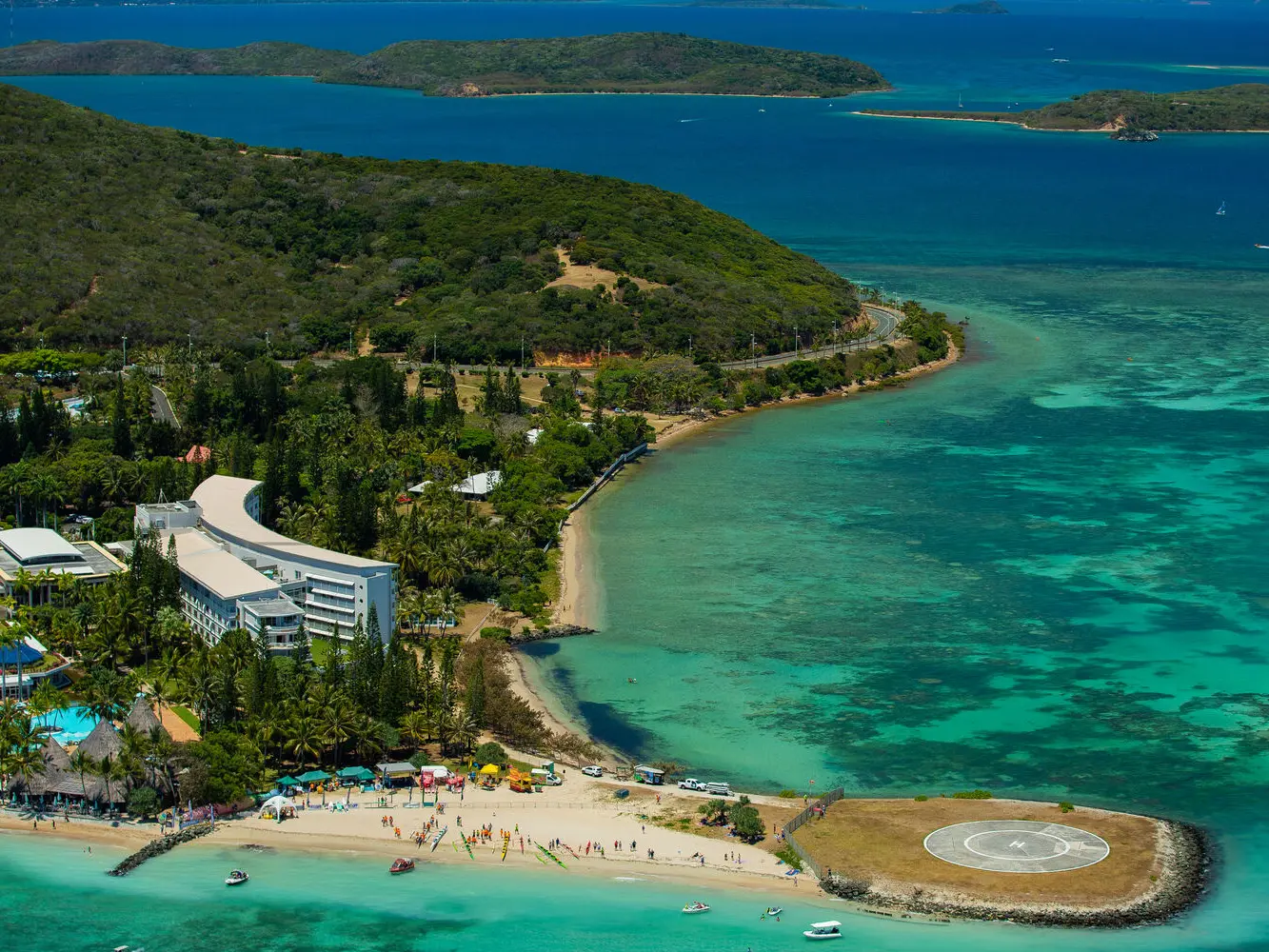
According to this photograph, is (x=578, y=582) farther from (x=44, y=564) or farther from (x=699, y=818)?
(x=699, y=818)

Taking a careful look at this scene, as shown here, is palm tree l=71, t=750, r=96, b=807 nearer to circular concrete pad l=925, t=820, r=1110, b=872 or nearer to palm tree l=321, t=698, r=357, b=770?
palm tree l=321, t=698, r=357, b=770

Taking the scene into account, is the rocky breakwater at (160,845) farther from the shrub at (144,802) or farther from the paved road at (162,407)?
the paved road at (162,407)

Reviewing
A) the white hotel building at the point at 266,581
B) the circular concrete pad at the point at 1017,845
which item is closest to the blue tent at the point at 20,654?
the white hotel building at the point at 266,581

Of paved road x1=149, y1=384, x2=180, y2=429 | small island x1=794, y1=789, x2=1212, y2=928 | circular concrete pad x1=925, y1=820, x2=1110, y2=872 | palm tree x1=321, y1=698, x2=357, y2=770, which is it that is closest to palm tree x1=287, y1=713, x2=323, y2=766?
palm tree x1=321, y1=698, x2=357, y2=770

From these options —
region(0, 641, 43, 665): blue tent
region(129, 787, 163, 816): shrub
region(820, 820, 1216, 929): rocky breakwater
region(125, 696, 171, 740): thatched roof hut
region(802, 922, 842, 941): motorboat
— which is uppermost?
region(0, 641, 43, 665): blue tent

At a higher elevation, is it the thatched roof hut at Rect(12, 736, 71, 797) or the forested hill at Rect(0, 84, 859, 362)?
the forested hill at Rect(0, 84, 859, 362)

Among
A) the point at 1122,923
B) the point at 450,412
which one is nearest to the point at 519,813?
the point at 1122,923

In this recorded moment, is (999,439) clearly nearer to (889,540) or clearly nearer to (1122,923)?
(889,540)

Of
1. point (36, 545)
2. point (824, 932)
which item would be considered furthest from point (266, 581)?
point (824, 932)
